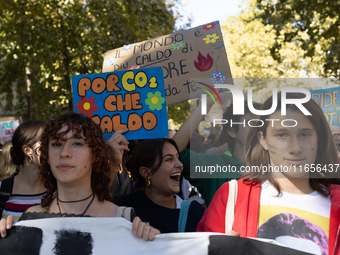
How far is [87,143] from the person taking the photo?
1.93 meters

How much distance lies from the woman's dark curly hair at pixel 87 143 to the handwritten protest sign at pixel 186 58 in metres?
1.13

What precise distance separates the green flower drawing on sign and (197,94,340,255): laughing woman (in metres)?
0.89

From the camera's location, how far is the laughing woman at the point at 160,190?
2.40 m

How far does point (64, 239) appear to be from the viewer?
69.5 inches

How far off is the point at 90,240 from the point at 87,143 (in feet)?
1.62

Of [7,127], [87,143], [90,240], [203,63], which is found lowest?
[90,240]

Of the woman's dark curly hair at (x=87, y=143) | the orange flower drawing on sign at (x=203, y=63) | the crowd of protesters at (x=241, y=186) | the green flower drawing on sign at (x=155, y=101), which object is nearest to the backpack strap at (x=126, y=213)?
the crowd of protesters at (x=241, y=186)

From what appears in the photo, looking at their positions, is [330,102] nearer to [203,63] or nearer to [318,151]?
[318,151]

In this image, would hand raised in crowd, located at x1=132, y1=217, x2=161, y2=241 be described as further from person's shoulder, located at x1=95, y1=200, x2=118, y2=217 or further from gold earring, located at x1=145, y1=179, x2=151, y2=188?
gold earring, located at x1=145, y1=179, x2=151, y2=188

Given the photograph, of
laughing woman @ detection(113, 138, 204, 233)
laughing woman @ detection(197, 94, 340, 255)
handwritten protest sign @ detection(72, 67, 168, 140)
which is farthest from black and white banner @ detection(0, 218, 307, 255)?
handwritten protest sign @ detection(72, 67, 168, 140)

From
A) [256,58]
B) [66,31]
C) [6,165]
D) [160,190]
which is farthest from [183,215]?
[256,58]

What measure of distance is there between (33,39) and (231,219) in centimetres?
846

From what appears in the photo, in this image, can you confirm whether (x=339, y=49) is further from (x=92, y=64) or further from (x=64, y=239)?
(x=64, y=239)

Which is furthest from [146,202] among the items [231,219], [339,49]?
[339,49]
